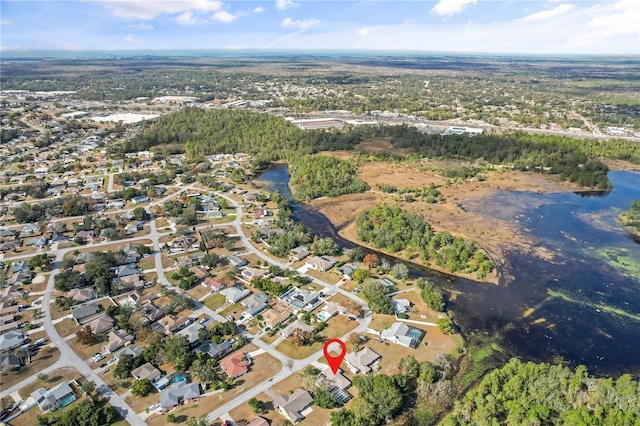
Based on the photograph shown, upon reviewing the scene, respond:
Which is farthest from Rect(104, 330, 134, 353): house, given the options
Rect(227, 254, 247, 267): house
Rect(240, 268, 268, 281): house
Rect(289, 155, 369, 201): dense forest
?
Rect(289, 155, 369, 201): dense forest

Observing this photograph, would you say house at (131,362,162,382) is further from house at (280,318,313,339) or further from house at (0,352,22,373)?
house at (280,318,313,339)

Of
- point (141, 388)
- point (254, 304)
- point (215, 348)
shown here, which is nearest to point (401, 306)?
point (254, 304)

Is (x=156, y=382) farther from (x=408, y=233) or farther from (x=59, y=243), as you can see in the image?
(x=408, y=233)

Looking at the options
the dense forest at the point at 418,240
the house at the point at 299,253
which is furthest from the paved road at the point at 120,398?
the dense forest at the point at 418,240

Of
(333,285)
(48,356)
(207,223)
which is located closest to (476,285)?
(333,285)

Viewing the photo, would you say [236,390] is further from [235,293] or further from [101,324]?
[101,324]

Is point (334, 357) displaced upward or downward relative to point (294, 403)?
downward
